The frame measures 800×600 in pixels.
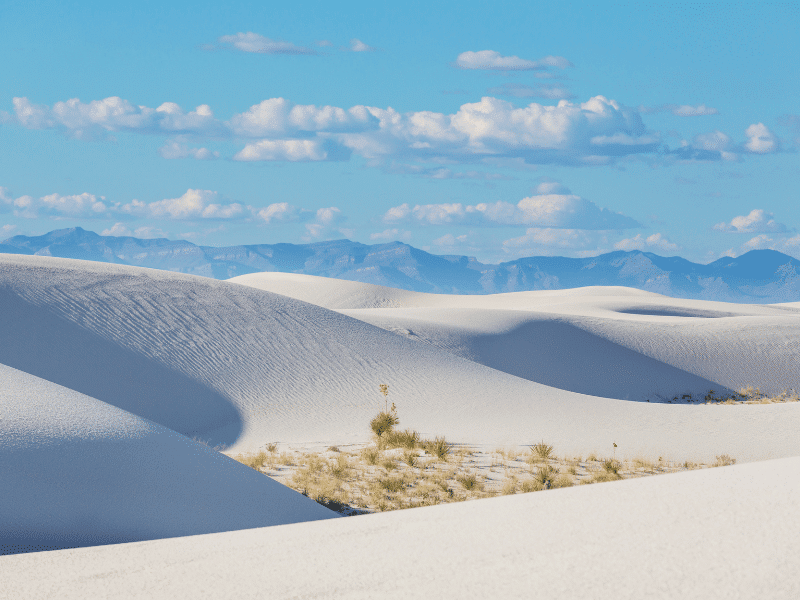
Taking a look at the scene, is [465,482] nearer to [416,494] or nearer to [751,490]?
[416,494]

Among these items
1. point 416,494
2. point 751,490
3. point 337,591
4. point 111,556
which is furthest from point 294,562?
point 416,494

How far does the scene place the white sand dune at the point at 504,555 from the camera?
385 cm

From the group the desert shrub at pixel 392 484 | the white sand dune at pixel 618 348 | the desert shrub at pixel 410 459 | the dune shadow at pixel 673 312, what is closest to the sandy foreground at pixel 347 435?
the white sand dune at pixel 618 348

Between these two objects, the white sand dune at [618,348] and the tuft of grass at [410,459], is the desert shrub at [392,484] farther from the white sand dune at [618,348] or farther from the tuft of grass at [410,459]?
the white sand dune at [618,348]

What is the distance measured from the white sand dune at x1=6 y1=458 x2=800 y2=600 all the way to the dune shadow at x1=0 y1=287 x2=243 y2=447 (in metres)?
9.44

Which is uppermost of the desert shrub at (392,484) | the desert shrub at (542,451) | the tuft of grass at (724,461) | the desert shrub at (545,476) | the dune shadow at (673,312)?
the dune shadow at (673,312)

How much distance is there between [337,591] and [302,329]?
56.2 ft

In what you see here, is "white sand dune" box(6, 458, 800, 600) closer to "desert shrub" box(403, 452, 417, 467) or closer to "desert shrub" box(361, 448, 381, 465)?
"desert shrub" box(403, 452, 417, 467)

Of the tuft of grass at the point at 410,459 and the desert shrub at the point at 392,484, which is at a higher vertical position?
the tuft of grass at the point at 410,459

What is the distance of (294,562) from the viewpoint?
4.57m

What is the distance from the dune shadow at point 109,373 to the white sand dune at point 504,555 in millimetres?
9444

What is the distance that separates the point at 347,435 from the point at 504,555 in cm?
1035

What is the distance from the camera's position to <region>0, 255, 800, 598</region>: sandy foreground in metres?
4.23

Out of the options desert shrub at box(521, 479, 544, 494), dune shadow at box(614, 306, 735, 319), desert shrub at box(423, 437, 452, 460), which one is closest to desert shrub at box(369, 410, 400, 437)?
desert shrub at box(423, 437, 452, 460)
